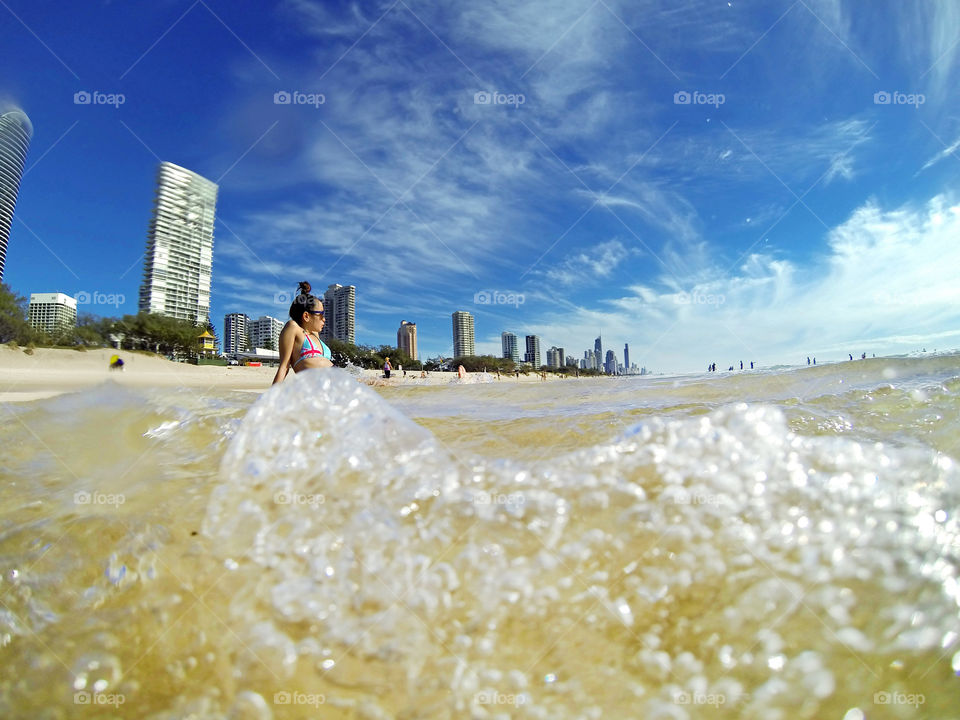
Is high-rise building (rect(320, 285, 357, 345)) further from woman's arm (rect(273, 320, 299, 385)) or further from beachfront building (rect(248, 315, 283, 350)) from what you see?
woman's arm (rect(273, 320, 299, 385))

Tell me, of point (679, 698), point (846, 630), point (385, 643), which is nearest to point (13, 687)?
point (385, 643)

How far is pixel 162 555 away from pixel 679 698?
1.89 metres

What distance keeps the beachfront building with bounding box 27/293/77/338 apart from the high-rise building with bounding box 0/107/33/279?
6.15 feet

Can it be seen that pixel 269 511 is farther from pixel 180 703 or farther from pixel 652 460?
pixel 652 460

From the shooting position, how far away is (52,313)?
23.4m

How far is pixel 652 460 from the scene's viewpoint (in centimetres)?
219

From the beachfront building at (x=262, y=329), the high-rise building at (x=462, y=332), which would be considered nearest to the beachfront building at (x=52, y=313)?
the beachfront building at (x=262, y=329)

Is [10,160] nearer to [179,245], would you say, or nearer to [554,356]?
[179,245]

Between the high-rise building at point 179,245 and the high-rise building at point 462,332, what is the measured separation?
36.4m

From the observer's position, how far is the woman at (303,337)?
18.2 ft

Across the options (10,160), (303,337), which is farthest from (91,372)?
(303,337)

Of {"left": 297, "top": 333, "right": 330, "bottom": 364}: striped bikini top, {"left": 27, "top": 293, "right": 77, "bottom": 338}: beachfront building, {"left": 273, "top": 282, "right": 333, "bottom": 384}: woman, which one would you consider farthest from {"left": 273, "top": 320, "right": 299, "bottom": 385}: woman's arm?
{"left": 27, "top": 293, "right": 77, "bottom": 338}: beachfront building

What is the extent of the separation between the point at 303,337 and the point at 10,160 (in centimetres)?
3546

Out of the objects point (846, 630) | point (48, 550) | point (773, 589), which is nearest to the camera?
point (846, 630)
